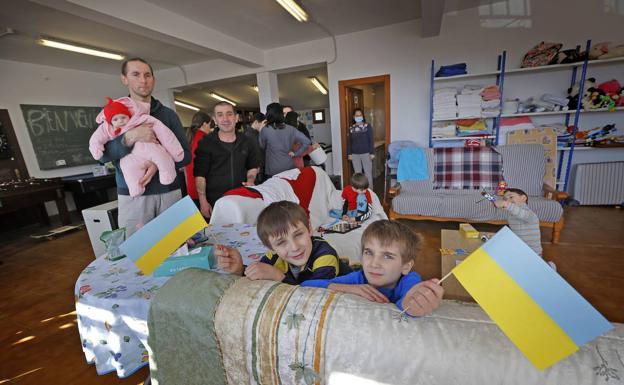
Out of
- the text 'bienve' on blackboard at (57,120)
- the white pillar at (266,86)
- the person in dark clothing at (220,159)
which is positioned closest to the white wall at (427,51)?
the white pillar at (266,86)

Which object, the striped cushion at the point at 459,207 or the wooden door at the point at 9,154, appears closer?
the striped cushion at the point at 459,207

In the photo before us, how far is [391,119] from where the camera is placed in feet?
14.0

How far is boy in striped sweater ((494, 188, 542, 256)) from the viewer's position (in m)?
1.65

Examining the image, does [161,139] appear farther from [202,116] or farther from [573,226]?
[573,226]

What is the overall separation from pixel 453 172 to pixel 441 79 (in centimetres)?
139

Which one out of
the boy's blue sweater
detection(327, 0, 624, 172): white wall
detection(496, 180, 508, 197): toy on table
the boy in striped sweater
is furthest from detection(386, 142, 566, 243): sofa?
the boy's blue sweater

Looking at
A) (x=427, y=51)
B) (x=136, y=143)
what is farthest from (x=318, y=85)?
(x=136, y=143)

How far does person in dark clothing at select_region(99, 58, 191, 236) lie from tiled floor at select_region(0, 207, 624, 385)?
2.61 ft

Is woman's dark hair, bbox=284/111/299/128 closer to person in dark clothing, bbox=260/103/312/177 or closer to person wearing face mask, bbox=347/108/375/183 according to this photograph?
person in dark clothing, bbox=260/103/312/177

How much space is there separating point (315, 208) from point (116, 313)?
180cm

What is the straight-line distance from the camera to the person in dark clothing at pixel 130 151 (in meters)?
1.30

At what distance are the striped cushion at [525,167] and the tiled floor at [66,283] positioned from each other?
20.3 inches

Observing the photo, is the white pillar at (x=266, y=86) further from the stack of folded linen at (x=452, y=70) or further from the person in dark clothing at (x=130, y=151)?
the person in dark clothing at (x=130, y=151)

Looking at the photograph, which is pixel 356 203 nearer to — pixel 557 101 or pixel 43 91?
pixel 557 101
